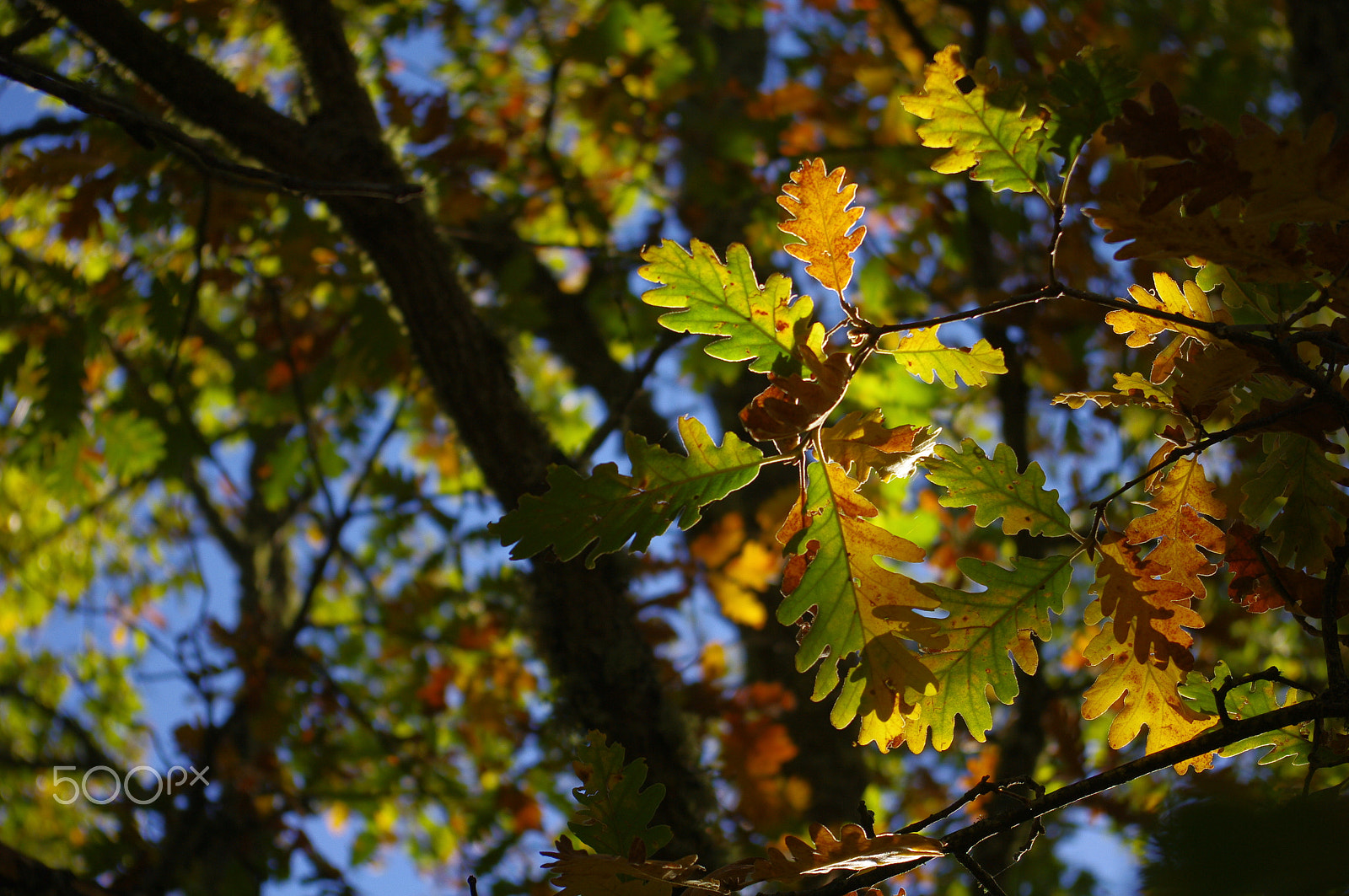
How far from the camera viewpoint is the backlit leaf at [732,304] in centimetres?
90

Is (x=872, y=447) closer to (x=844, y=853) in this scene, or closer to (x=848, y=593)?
(x=848, y=593)

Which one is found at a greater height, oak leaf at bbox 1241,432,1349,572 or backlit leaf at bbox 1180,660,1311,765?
oak leaf at bbox 1241,432,1349,572

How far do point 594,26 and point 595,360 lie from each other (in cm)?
139

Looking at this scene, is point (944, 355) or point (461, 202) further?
point (461, 202)

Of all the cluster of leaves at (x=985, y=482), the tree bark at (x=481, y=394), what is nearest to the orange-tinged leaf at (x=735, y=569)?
the tree bark at (x=481, y=394)

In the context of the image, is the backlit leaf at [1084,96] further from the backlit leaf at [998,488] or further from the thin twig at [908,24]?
the thin twig at [908,24]

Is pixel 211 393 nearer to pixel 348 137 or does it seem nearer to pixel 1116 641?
pixel 348 137

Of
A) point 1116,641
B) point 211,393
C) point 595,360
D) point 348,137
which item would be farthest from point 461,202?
point 1116,641

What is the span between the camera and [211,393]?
4.62 meters

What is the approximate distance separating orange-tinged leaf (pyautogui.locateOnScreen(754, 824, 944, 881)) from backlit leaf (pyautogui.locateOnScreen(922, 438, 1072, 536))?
35cm

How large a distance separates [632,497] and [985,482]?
41 cm

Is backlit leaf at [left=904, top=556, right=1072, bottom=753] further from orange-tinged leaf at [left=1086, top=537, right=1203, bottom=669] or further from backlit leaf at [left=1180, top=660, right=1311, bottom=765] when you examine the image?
backlit leaf at [left=1180, top=660, right=1311, bottom=765]

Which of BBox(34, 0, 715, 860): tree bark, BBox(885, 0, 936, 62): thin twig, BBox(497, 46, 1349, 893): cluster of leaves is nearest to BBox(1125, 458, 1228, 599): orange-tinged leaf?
BBox(497, 46, 1349, 893): cluster of leaves

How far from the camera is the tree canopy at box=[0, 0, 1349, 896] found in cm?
87
